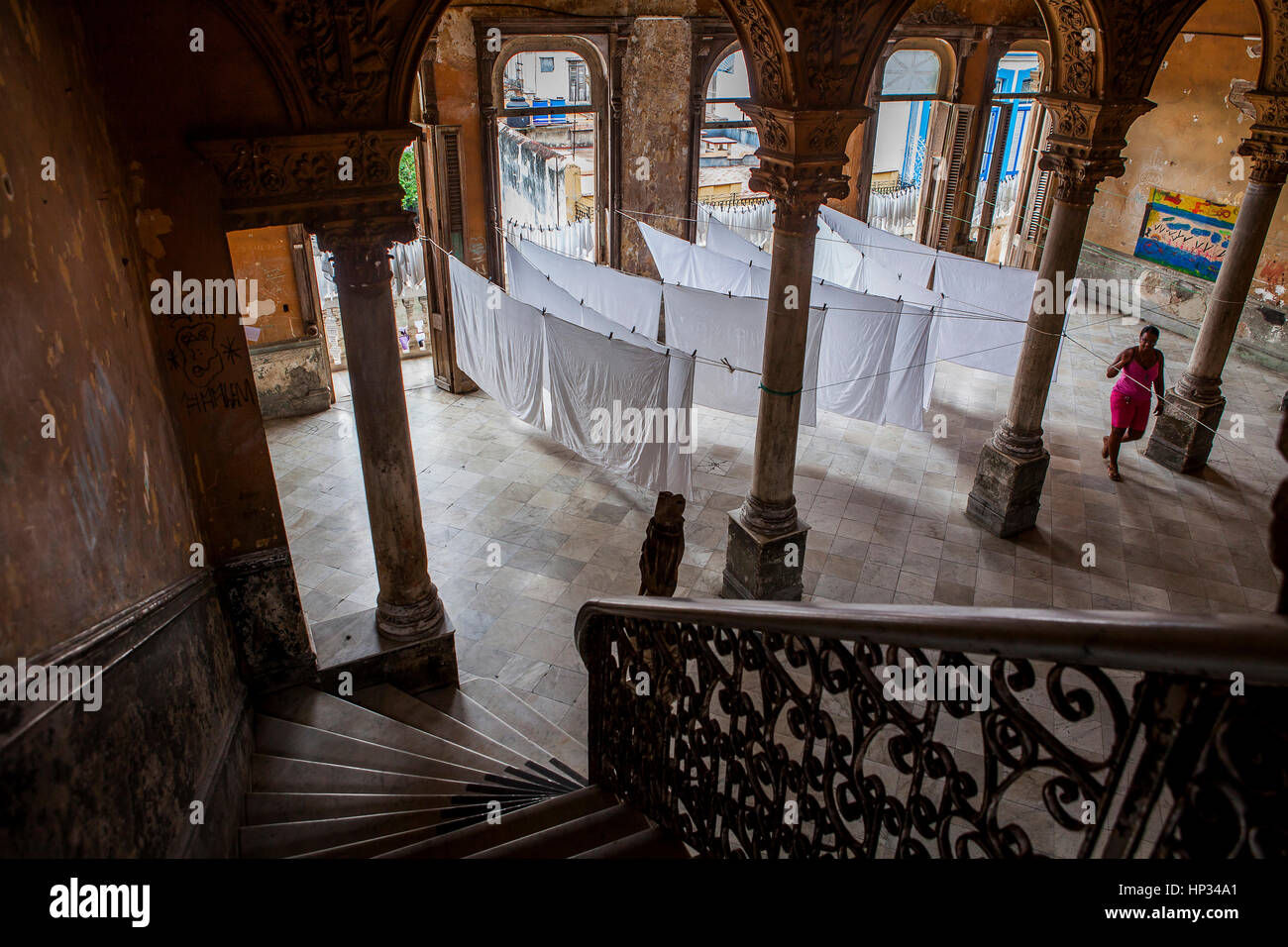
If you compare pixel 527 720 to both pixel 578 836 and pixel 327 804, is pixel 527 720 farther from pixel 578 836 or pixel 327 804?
pixel 578 836

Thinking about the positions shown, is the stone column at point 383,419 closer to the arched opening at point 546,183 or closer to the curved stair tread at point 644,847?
the curved stair tread at point 644,847

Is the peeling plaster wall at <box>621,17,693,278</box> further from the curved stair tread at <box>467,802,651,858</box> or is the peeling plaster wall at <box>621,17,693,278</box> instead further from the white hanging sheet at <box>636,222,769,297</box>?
the curved stair tread at <box>467,802,651,858</box>

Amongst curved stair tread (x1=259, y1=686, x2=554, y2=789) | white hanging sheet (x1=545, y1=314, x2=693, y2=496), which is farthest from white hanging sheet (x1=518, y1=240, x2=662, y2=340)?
curved stair tread (x1=259, y1=686, x2=554, y2=789)

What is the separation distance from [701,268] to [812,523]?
3.46 meters

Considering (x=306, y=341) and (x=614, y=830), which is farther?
(x=306, y=341)

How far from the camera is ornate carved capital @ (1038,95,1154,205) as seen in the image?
658 centimetres

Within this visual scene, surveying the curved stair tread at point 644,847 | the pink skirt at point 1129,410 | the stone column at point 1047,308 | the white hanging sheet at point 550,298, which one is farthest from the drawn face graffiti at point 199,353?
the pink skirt at point 1129,410

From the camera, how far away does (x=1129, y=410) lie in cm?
855

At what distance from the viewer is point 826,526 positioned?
321 inches

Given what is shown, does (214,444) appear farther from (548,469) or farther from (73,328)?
(548,469)

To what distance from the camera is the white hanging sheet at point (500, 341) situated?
8.50 m

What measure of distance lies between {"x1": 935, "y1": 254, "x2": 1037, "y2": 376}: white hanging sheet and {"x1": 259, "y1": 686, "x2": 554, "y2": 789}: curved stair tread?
631cm

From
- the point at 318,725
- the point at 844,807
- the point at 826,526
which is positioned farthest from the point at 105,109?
the point at 826,526
